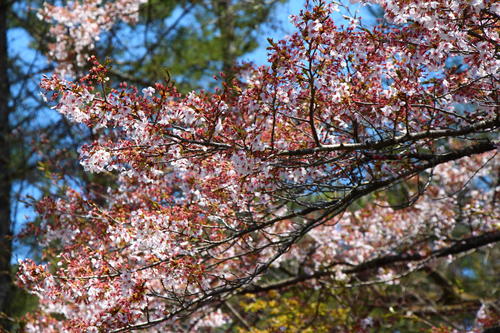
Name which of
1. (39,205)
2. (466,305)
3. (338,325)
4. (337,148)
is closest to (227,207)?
(337,148)

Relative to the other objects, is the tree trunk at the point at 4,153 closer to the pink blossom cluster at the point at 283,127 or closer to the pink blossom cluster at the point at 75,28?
the pink blossom cluster at the point at 75,28

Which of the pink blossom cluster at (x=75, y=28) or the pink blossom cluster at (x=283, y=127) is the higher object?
the pink blossom cluster at (x=75, y=28)

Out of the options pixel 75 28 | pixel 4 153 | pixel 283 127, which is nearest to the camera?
pixel 283 127

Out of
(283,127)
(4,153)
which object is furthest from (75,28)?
(283,127)

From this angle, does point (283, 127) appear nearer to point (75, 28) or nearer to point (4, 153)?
point (75, 28)

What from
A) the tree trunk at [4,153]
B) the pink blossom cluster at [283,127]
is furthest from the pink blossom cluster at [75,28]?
the pink blossom cluster at [283,127]

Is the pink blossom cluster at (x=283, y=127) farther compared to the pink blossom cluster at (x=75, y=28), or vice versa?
the pink blossom cluster at (x=75, y=28)

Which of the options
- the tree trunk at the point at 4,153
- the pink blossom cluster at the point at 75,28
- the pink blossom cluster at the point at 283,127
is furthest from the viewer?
the tree trunk at the point at 4,153

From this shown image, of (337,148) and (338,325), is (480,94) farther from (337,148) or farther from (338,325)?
(338,325)

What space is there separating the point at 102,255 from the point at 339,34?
2318 millimetres

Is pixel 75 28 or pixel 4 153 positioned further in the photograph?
pixel 4 153

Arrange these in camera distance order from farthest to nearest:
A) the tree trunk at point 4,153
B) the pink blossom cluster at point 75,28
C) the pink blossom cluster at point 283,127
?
the tree trunk at point 4,153 → the pink blossom cluster at point 75,28 → the pink blossom cluster at point 283,127

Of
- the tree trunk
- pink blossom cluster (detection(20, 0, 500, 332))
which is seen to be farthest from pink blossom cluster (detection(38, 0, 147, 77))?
pink blossom cluster (detection(20, 0, 500, 332))

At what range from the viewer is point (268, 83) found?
118 inches
